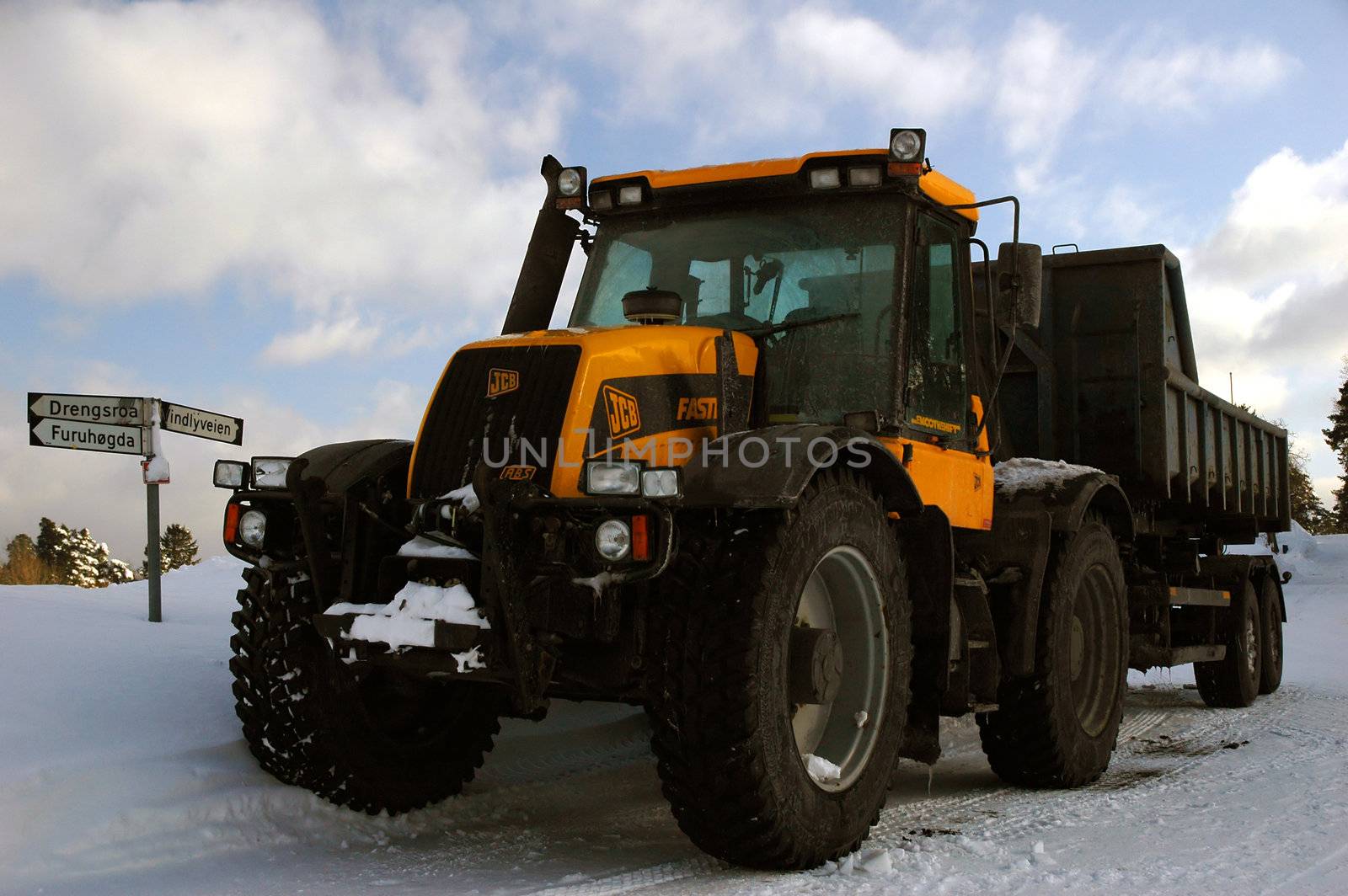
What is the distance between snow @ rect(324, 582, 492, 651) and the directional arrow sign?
5.14m

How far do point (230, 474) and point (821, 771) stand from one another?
2574 millimetres

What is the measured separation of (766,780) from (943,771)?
3146mm

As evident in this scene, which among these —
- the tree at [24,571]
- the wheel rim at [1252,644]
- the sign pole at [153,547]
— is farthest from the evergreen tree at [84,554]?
the wheel rim at [1252,644]

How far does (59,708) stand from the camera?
213 inches

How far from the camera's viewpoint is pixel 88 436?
8695mm

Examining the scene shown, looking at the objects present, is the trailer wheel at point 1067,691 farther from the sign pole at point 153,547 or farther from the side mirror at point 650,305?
the sign pole at point 153,547

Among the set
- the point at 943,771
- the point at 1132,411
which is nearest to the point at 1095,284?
the point at 1132,411

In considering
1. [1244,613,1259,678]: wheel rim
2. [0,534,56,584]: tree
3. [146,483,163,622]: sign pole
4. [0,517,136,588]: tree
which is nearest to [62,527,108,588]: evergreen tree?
[0,517,136,588]: tree

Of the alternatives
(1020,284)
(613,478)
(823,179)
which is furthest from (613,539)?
(1020,284)

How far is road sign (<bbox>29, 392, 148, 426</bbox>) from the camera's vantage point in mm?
8477

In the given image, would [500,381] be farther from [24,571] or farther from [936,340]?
[24,571]

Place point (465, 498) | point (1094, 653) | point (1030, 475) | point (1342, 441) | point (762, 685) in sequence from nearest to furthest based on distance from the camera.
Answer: point (762, 685)
point (465, 498)
point (1030, 475)
point (1094, 653)
point (1342, 441)

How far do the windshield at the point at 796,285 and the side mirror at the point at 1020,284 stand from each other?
601 mm

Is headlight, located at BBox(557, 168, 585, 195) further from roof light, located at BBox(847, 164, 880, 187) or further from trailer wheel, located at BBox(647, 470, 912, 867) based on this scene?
trailer wheel, located at BBox(647, 470, 912, 867)
